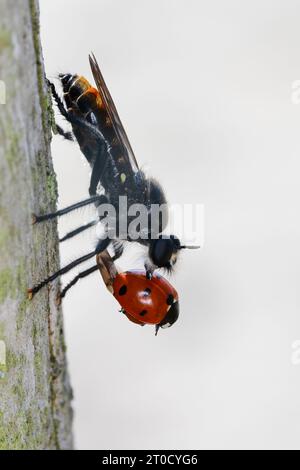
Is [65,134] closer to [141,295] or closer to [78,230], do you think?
[78,230]

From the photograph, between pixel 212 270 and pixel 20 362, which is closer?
pixel 20 362

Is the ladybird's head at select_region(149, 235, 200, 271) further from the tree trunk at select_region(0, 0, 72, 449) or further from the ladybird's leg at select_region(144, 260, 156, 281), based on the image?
the tree trunk at select_region(0, 0, 72, 449)

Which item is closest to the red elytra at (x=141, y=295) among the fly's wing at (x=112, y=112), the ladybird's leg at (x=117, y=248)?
the ladybird's leg at (x=117, y=248)

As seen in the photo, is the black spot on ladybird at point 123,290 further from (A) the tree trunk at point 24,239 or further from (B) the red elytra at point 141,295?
(A) the tree trunk at point 24,239

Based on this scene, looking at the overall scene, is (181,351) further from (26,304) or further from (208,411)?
(26,304)

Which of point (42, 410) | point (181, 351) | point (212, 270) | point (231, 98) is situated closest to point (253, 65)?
point (231, 98)
